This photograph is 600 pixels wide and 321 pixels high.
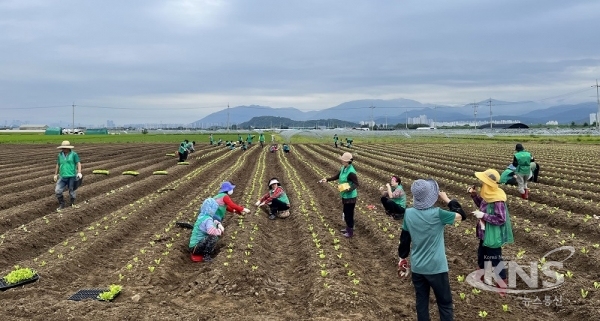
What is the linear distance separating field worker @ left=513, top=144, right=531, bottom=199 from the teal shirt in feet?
35.3

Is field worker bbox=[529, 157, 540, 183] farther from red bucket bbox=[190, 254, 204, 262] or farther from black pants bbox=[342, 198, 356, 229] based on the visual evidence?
red bucket bbox=[190, 254, 204, 262]

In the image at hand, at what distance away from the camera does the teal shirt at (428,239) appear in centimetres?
524

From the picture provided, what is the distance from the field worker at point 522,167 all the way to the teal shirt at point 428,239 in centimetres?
1076

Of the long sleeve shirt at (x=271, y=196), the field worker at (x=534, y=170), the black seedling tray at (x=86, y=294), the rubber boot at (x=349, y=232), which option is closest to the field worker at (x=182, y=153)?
the long sleeve shirt at (x=271, y=196)

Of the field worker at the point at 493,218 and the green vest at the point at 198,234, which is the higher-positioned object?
the field worker at the point at 493,218

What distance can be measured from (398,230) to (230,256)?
14.2 ft

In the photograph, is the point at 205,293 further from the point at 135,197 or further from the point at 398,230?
the point at 135,197

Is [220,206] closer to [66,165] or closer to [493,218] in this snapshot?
[493,218]

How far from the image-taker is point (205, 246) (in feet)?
31.1

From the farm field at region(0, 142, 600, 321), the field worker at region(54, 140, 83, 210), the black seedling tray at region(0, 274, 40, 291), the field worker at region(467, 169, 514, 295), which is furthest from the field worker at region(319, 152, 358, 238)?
the field worker at region(54, 140, 83, 210)

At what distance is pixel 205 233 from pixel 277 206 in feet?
14.6

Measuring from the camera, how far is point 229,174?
A: 24656mm

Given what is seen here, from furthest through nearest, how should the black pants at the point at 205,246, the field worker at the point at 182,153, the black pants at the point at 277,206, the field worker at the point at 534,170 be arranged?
the field worker at the point at 182,153 < the field worker at the point at 534,170 < the black pants at the point at 277,206 < the black pants at the point at 205,246

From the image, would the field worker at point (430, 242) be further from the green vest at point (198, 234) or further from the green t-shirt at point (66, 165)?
Result: the green t-shirt at point (66, 165)
